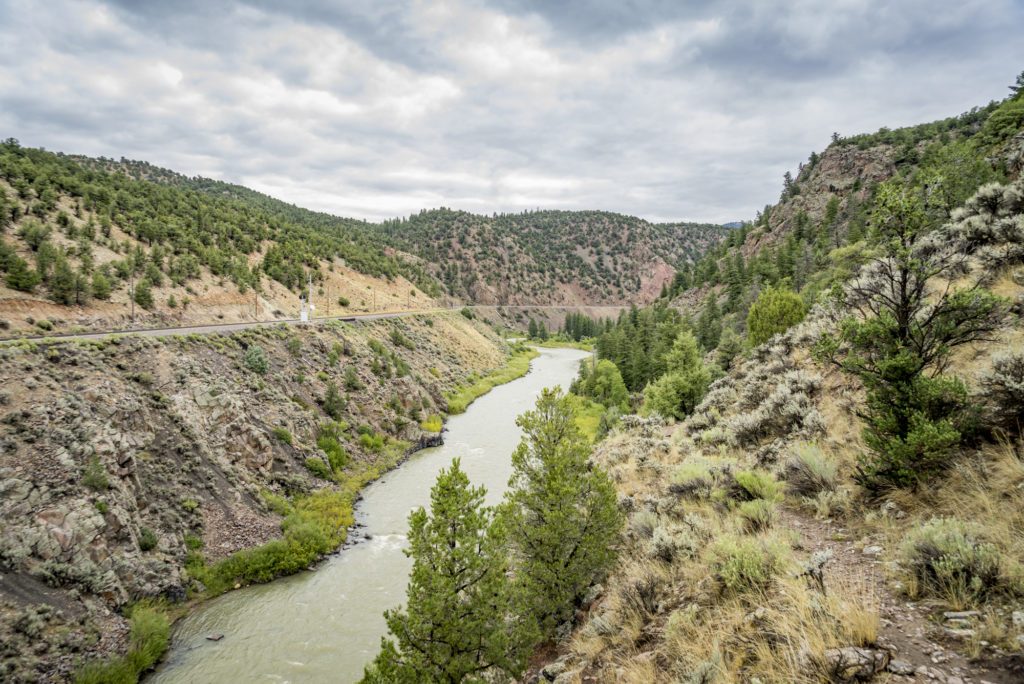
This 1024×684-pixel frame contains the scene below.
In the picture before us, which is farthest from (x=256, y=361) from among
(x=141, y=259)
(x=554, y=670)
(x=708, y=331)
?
(x=708, y=331)

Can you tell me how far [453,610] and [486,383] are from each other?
166 ft

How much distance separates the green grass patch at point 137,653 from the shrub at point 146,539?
6.65 ft

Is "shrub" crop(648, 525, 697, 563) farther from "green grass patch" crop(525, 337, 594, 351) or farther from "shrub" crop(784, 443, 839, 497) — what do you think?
"green grass patch" crop(525, 337, 594, 351)

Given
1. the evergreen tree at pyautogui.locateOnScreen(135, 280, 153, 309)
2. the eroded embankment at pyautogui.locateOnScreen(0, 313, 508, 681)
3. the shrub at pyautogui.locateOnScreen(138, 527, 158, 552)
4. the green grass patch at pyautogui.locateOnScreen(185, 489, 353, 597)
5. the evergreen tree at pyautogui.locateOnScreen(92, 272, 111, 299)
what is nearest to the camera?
the eroded embankment at pyautogui.locateOnScreen(0, 313, 508, 681)

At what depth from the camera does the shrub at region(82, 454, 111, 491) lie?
14609mm

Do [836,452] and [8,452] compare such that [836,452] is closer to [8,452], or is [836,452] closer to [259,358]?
[8,452]

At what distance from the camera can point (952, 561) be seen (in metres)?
5.11

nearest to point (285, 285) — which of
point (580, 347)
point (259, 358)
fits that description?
point (259, 358)

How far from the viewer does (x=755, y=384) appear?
19.4 metres

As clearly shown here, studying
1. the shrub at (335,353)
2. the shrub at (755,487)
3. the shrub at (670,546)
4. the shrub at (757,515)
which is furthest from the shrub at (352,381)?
the shrub at (757,515)

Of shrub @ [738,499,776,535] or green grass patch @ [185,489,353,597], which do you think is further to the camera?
green grass patch @ [185,489,353,597]

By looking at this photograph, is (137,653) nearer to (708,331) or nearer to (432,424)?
(432,424)

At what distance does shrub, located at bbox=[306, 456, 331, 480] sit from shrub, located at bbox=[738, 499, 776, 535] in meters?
22.7

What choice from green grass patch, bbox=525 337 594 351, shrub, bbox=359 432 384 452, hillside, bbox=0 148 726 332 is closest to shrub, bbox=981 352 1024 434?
shrub, bbox=359 432 384 452
